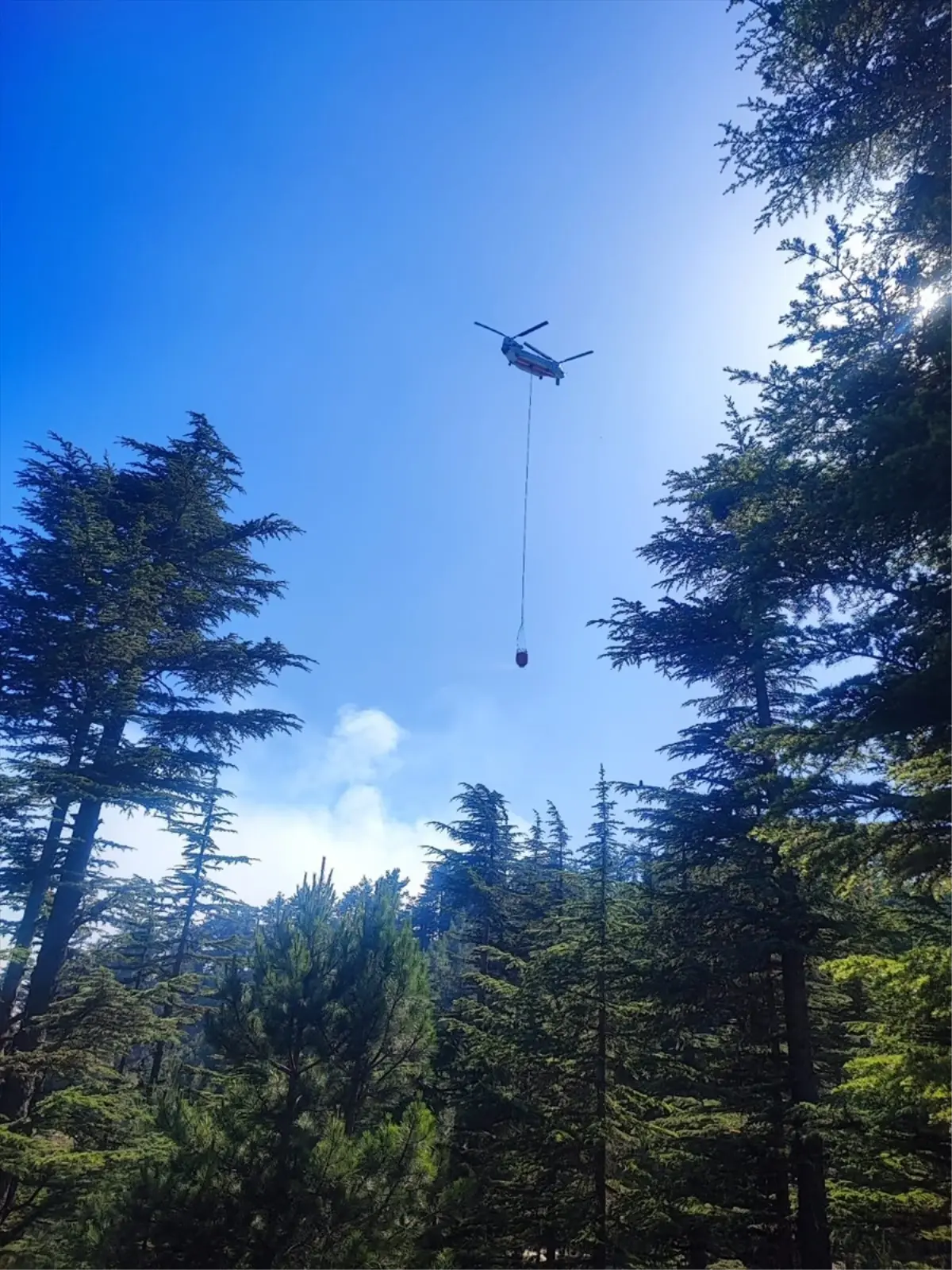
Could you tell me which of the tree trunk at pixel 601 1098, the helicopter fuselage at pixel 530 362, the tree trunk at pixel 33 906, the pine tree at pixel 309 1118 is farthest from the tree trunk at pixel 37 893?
the helicopter fuselage at pixel 530 362

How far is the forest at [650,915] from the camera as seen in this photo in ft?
24.4

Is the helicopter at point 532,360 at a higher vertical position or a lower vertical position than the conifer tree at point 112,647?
higher

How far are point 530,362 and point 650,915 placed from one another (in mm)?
12403

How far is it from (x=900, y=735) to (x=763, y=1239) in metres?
11.7

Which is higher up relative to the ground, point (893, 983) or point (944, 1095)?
point (893, 983)

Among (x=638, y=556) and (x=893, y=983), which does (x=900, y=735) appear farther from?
(x=638, y=556)

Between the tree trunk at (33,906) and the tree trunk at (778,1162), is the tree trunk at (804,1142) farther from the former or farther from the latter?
the tree trunk at (33,906)

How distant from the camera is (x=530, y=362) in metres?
16.0

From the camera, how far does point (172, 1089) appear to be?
39.7 feet

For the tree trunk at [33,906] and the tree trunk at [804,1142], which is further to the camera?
the tree trunk at [33,906]

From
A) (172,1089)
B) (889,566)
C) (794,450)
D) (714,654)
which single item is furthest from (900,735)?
(172,1089)

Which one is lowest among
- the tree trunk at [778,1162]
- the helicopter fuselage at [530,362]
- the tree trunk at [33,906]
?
the tree trunk at [778,1162]

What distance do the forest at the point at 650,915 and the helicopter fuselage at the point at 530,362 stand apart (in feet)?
12.8

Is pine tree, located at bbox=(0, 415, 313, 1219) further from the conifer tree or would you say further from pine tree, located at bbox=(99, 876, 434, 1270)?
pine tree, located at bbox=(99, 876, 434, 1270)
